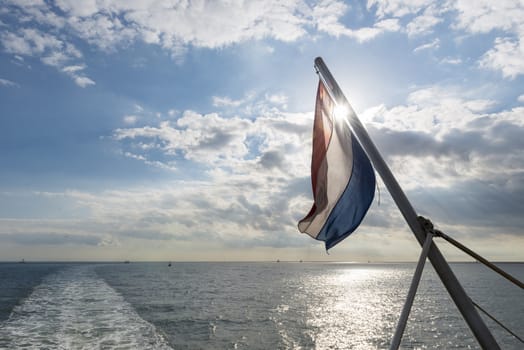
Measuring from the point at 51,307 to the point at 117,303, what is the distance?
7266mm

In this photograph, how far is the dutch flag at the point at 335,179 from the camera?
6.33m

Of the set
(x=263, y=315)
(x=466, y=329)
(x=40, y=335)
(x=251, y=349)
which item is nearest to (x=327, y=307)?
(x=263, y=315)

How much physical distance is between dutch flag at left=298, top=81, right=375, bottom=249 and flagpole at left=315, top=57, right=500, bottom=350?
0.39m

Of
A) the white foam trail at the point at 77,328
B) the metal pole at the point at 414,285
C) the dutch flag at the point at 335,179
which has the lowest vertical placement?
the white foam trail at the point at 77,328

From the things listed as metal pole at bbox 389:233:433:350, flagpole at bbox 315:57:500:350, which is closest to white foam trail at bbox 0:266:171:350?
flagpole at bbox 315:57:500:350

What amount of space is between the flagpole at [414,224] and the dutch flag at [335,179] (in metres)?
0.39

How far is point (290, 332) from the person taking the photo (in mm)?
30625

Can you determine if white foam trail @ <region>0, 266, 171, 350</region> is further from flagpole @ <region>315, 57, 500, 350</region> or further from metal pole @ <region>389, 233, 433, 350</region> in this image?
metal pole @ <region>389, 233, 433, 350</region>

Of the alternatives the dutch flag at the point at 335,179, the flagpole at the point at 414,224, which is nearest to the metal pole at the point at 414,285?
the flagpole at the point at 414,224

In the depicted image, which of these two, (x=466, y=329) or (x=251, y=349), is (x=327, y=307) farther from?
(x=251, y=349)

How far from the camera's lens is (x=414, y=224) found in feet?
16.5

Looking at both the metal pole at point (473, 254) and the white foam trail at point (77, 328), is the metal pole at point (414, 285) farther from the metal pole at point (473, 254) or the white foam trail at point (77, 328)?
the white foam trail at point (77, 328)

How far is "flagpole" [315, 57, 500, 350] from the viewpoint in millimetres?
4312

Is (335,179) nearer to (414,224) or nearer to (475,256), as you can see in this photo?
(414,224)
